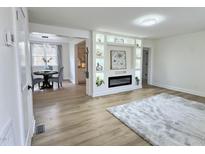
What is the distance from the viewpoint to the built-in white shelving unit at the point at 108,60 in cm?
479

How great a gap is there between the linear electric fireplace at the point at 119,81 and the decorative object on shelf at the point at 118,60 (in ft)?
1.34

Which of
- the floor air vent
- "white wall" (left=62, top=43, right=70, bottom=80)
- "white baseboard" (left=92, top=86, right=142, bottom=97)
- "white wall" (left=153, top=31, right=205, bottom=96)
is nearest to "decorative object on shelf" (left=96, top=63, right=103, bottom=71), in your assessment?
"white baseboard" (left=92, top=86, right=142, bottom=97)

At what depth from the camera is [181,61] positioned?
5352 mm

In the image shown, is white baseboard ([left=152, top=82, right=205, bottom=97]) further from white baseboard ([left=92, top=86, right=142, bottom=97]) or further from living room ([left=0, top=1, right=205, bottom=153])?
white baseboard ([left=92, top=86, right=142, bottom=97])

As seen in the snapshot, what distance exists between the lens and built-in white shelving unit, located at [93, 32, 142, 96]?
479 cm

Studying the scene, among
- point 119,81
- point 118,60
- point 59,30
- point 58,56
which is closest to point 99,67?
point 118,60

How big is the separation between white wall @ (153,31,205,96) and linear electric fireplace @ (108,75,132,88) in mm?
1766

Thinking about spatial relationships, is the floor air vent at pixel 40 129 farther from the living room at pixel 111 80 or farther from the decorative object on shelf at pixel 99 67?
the decorative object on shelf at pixel 99 67

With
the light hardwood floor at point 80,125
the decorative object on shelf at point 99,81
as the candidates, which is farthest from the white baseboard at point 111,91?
the light hardwood floor at point 80,125

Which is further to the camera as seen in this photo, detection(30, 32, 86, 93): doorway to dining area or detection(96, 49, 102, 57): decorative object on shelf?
detection(30, 32, 86, 93): doorway to dining area

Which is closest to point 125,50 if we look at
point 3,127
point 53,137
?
point 53,137

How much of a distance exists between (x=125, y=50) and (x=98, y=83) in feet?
6.34

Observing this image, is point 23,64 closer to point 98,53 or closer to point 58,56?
point 98,53

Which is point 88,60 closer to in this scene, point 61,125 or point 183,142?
point 61,125
